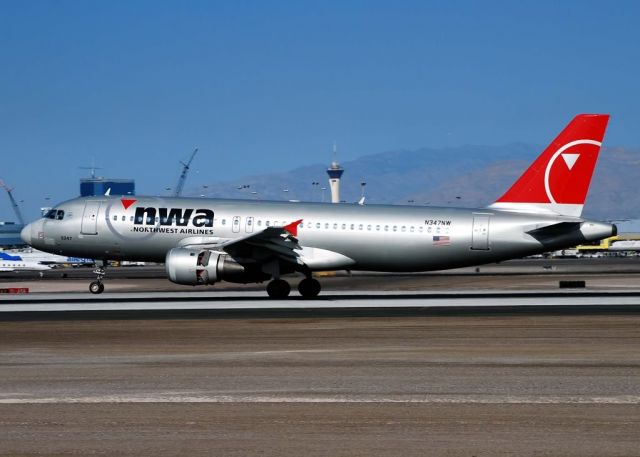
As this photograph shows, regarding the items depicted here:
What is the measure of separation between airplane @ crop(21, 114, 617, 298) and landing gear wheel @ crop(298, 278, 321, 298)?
0.04 m

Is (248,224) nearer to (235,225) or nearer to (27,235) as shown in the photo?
(235,225)

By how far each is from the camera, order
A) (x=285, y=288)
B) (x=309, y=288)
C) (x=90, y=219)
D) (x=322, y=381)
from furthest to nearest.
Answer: (x=90, y=219)
(x=309, y=288)
(x=285, y=288)
(x=322, y=381)

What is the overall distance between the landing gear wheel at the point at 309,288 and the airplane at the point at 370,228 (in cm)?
4

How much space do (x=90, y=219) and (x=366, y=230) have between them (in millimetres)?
12021

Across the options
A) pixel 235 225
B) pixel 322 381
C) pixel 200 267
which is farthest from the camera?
pixel 235 225

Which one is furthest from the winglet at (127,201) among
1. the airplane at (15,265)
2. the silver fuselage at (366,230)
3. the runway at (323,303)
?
the airplane at (15,265)

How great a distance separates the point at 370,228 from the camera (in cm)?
4269

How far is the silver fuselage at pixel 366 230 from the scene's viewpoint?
139ft

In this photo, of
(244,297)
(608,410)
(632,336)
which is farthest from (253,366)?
(244,297)

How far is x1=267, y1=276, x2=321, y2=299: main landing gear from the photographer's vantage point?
138ft

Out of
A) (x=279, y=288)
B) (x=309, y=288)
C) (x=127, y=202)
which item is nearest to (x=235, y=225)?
(x=279, y=288)

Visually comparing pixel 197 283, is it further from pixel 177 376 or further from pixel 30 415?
pixel 30 415

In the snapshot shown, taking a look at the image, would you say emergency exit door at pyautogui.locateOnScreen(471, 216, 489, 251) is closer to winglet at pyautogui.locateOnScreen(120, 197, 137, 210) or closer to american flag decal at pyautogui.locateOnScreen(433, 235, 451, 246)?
american flag decal at pyautogui.locateOnScreen(433, 235, 451, 246)

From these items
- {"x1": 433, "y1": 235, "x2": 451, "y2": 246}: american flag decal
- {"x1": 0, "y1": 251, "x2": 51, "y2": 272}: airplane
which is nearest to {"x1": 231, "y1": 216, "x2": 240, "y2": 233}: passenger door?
{"x1": 433, "y1": 235, "x2": 451, "y2": 246}: american flag decal
